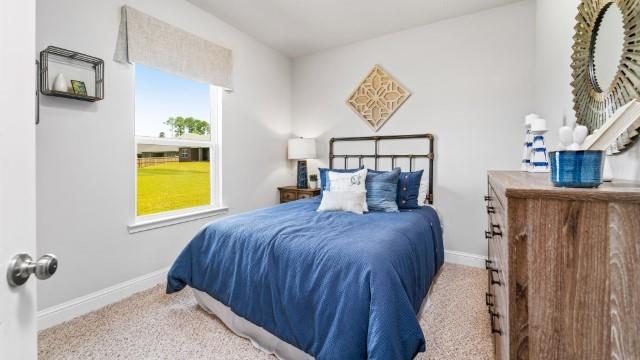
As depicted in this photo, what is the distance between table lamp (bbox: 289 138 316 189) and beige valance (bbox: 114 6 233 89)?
1149 mm

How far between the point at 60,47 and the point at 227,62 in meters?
1.50

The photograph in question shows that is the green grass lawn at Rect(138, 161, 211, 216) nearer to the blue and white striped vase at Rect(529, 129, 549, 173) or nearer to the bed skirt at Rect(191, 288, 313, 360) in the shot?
the bed skirt at Rect(191, 288, 313, 360)

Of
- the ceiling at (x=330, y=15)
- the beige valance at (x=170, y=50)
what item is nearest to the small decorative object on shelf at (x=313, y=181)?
the beige valance at (x=170, y=50)

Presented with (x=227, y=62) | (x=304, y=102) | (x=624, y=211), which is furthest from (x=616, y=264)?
(x=304, y=102)

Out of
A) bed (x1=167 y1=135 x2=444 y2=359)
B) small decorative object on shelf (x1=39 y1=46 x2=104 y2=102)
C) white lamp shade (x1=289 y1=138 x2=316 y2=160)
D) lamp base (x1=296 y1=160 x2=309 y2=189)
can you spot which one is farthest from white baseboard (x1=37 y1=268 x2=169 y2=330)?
white lamp shade (x1=289 y1=138 x2=316 y2=160)

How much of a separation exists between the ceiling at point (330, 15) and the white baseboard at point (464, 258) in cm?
264

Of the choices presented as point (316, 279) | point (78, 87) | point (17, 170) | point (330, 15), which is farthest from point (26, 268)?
point (330, 15)

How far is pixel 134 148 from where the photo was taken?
2502 millimetres

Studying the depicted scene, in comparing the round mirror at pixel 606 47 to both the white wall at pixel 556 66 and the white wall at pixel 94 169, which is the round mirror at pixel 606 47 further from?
the white wall at pixel 94 169

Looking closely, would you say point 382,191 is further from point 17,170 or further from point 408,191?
point 17,170

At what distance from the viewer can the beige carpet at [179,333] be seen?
67.2 inches

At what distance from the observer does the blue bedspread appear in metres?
1.33

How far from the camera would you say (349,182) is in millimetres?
2758

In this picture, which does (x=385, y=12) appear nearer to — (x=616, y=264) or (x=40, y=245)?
(x=616, y=264)
